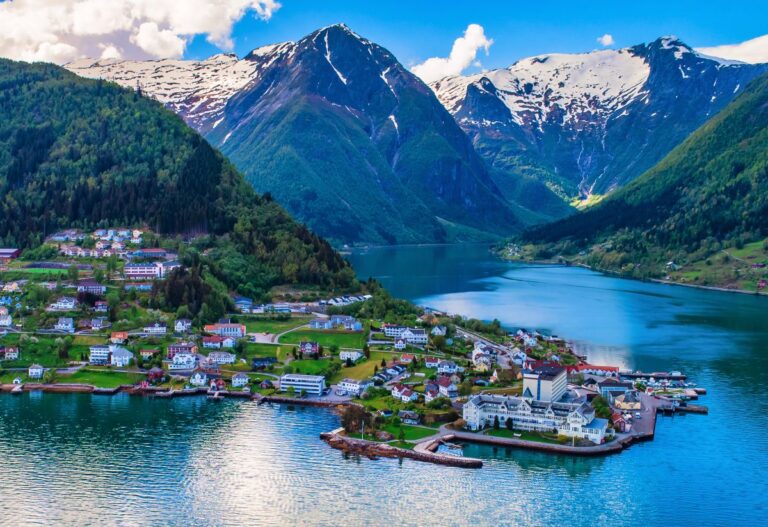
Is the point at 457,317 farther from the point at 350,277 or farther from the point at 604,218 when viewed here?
the point at 604,218

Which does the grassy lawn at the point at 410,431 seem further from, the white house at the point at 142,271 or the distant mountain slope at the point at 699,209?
the distant mountain slope at the point at 699,209

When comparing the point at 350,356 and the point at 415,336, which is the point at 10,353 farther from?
the point at 415,336

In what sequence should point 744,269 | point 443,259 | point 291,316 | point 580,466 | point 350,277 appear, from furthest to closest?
point 443,259 < point 744,269 < point 350,277 < point 291,316 < point 580,466

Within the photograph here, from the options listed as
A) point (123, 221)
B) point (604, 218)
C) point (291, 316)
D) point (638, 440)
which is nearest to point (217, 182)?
point (123, 221)

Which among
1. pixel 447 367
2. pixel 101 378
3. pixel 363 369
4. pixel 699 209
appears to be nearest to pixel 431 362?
pixel 447 367

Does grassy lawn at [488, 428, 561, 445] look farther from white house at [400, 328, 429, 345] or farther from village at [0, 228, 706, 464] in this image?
white house at [400, 328, 429, 345]

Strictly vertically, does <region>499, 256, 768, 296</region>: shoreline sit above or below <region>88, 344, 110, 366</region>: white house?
above

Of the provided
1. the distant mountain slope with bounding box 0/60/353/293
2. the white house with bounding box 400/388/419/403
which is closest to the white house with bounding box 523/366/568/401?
the white house with bounding box 400/388/419/403
